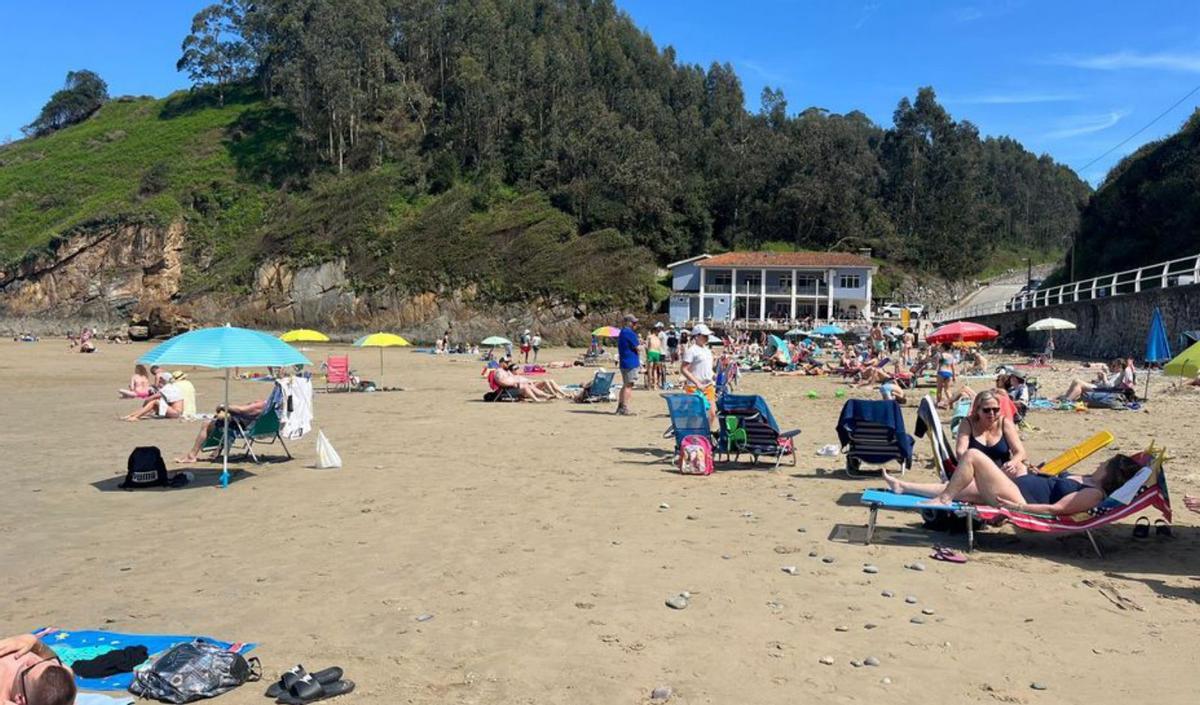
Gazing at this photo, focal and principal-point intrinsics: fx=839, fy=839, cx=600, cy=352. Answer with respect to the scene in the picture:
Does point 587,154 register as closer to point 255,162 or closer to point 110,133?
point 255,162

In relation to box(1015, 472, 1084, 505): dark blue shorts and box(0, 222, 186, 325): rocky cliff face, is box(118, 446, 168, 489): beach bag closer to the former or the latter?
box(1015, 472, 1084, 505): dark blue shorts

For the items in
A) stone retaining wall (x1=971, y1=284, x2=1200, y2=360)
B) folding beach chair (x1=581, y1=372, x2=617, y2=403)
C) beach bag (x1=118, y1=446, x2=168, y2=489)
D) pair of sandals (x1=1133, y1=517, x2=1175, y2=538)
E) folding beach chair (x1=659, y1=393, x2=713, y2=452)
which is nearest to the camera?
pair of sandals (x1=1133, y1=517, x2=1175, y2=538)

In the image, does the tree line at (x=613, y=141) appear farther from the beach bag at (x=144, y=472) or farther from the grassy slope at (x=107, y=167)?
the beach bag at (x=144, y=472)

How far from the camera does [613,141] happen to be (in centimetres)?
6750

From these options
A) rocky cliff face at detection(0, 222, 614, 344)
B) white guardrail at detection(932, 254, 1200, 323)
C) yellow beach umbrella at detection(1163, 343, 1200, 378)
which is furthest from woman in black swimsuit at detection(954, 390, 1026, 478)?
rocky cliff face at detection(0, 222, 614, 344)

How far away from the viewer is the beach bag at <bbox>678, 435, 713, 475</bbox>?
918 centimetres

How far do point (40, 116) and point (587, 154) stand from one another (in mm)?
88056

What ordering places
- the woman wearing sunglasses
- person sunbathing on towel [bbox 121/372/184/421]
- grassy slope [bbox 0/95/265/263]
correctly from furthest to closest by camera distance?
grassy slope [bbox 0/95/265/263], person sunbathing on towel [bbox 121/372/184/421], the woman wearing sunglasses

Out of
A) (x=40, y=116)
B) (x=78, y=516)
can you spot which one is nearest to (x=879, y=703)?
(x=78, y=516)

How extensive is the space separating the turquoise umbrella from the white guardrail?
2406 cm

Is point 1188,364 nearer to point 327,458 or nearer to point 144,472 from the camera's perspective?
point 327,458

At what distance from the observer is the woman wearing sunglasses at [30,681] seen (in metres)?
2.99

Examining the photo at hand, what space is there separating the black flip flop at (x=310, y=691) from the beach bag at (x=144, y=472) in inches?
232

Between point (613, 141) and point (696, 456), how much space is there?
61070 millimetres
